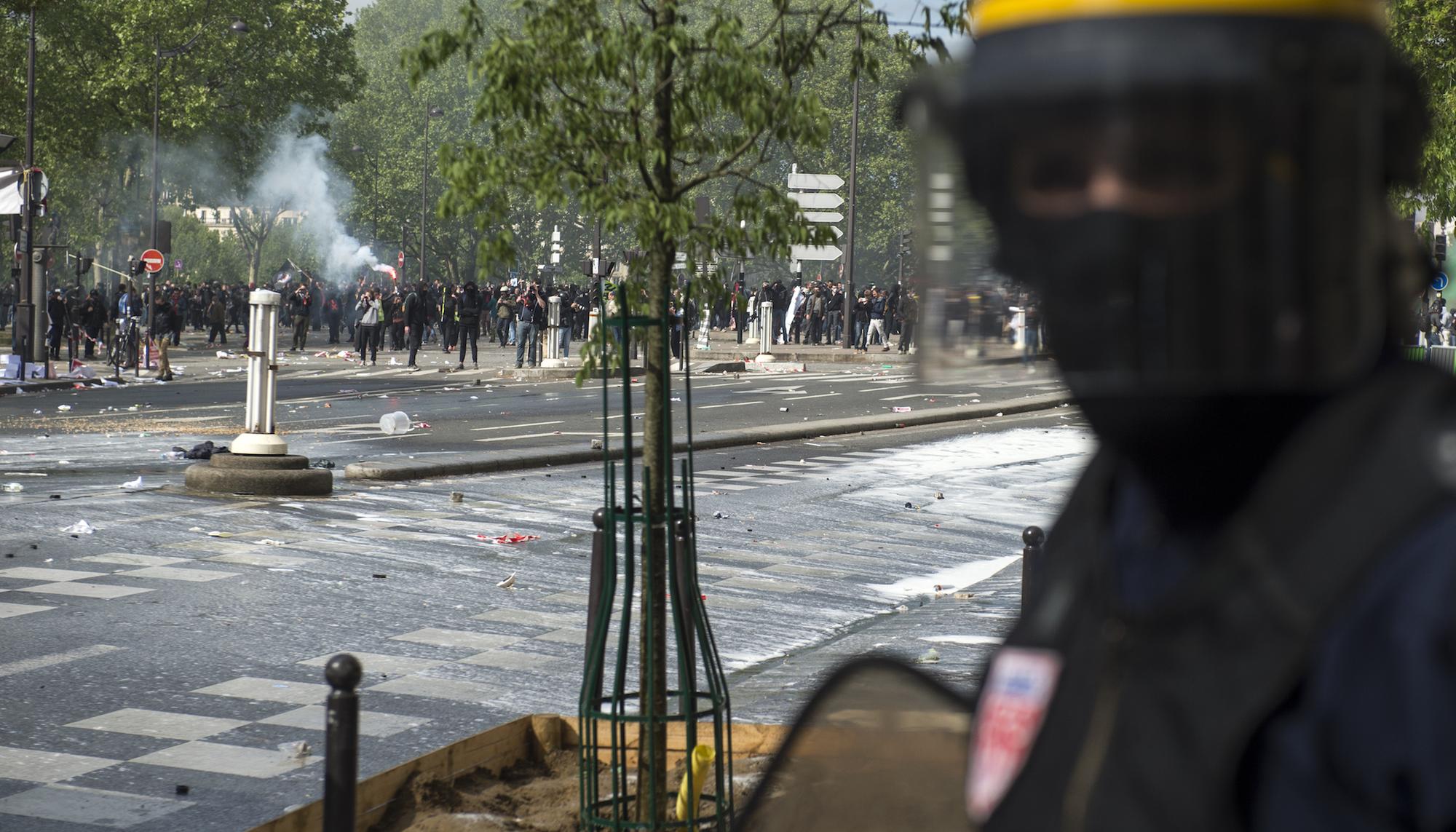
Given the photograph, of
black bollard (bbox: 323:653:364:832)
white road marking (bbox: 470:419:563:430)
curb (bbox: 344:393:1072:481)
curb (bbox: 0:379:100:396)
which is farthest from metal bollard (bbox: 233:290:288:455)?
curb (bbox: 0:379:100:396)

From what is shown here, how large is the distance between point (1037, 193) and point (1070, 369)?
12cm

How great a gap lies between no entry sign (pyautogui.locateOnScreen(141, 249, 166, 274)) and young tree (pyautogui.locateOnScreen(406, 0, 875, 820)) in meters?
32.2

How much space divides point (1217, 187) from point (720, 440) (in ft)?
58.5

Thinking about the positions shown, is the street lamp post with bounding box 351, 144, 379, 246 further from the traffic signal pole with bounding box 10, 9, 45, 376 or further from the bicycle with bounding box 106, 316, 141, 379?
the traffic signal pole with bounding box 10, 9, 45, 376

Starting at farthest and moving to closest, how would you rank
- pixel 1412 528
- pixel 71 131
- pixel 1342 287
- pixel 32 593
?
pixel 71 131 < pixel 32 593 < pixel 1342 287 < pixel 1412 528

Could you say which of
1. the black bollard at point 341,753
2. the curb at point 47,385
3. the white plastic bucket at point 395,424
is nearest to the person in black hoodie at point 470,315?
the curb at point 47,385

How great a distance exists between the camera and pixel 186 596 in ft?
30.0

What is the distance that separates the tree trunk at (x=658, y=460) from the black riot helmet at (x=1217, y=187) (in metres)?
3.59

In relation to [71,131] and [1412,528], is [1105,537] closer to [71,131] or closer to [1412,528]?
[1412,528]

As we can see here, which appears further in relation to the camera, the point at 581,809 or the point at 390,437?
the point at 390,437

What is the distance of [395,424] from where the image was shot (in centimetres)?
2006

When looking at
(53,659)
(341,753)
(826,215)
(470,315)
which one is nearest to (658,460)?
(341,753)

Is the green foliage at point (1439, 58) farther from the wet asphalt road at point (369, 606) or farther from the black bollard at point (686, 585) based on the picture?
the black bollard at point (686, 585)

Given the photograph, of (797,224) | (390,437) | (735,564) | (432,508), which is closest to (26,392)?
(390,437)
